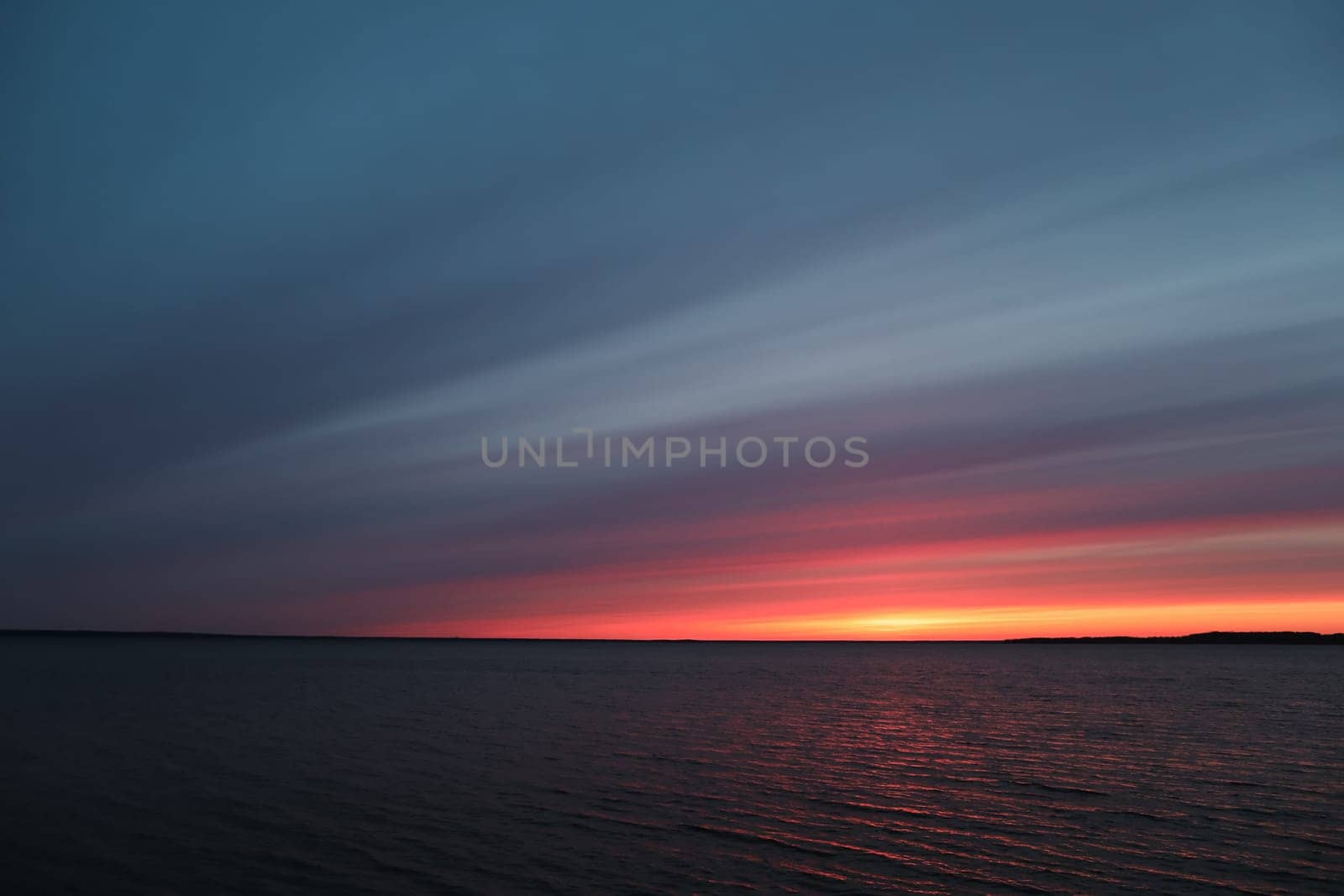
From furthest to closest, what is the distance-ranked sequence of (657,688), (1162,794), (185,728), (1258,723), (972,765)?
(657,688)
(1258,723)
(185,728)
(972,765)
(1162,794)

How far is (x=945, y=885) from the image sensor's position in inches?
920

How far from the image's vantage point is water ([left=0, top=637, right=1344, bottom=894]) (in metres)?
24.2

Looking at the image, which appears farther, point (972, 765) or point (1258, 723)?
point (1258, 723)

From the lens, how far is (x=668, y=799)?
111ft

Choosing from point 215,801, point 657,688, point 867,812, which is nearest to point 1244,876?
point 867,812

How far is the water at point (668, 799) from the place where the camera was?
79.5ft

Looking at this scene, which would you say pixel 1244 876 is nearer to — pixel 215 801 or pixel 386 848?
pixel 386 848

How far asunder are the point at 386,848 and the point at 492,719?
39.1 metres

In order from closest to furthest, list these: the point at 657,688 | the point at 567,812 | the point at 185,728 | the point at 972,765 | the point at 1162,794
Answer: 1. the point at 567,812
2. the point at 1162,794
3. the point at 972,765
4. the point at 185,728
5. the point at 657,688

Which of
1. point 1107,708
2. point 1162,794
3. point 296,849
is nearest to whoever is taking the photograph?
point 296,849

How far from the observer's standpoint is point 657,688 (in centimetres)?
10594

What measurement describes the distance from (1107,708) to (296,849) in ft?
232

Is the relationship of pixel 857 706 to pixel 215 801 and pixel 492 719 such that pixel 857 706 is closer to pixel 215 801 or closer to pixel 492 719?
pixel 492 719

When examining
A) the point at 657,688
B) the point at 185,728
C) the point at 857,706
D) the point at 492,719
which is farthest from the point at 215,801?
the point at 657,688
